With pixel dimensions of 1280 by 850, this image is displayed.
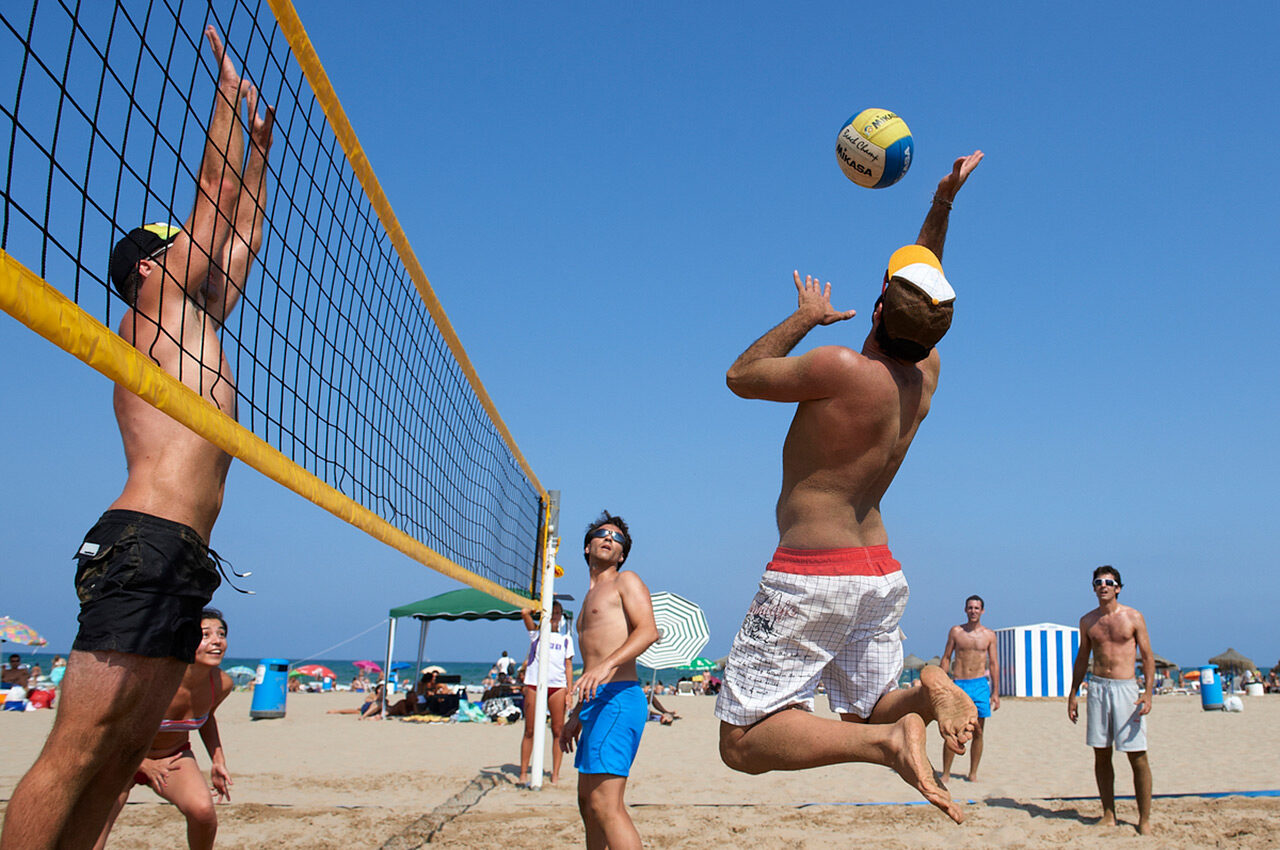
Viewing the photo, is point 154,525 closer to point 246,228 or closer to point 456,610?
point 246,228

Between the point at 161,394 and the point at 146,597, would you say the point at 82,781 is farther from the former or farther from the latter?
the point at 161,394

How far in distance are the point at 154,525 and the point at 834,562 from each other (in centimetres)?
169

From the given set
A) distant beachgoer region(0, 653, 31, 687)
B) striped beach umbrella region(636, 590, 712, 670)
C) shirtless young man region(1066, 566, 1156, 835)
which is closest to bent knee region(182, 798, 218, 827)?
shirtless young man region(1066, 566, 1156, 835)

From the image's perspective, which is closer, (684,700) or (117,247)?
(117,247)

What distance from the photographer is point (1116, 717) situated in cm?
598

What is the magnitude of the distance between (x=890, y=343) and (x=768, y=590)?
0.79 m

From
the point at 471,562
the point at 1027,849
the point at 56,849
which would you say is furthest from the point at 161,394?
the point at 1027,849

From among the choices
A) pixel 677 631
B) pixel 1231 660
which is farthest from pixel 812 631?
pixel 1231 660

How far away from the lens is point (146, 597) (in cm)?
220

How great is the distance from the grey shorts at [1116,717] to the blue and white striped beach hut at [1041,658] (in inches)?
730

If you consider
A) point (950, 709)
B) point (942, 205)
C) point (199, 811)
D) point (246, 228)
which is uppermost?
point (942, 205)

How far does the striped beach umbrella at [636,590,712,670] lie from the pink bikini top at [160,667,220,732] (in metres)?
14.3

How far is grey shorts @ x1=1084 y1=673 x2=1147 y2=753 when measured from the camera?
231 inches

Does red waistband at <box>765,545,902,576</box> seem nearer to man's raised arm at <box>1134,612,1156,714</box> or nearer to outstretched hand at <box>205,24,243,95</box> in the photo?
outstretched hand at <box>205,24,243,95</box>
